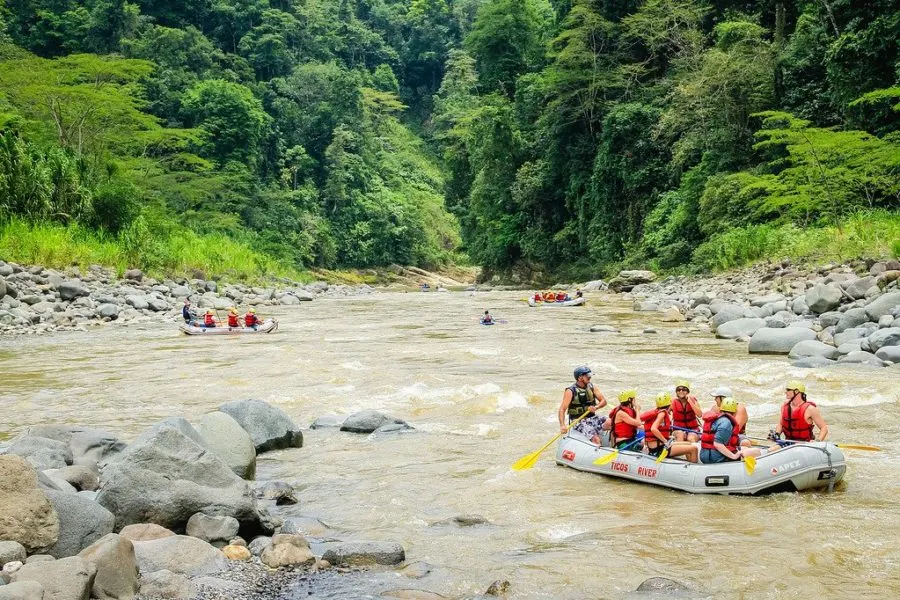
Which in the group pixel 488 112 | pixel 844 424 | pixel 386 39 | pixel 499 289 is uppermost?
pixel 386 39

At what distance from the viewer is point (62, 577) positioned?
12.4 ft

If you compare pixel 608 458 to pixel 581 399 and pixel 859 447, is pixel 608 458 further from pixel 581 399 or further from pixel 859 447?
pixel 859 447

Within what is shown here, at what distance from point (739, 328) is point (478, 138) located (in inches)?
1156

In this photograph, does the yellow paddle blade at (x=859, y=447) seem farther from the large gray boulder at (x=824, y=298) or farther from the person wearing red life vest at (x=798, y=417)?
the large gray boulder at (x=824, y=298)

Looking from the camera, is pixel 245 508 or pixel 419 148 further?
pixel 419 148

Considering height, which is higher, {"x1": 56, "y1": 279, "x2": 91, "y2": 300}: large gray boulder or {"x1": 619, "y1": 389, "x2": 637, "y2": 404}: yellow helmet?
{"x1": 619, "y1": 389, "x2": 637, "y2": 404}: yellow helmet

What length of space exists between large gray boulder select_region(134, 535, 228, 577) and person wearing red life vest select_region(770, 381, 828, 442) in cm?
478

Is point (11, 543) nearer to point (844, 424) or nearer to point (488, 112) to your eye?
point (844, 424)

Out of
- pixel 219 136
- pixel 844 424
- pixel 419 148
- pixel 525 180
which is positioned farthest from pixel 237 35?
pixel 844 424

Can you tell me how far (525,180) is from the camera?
39.8 metres

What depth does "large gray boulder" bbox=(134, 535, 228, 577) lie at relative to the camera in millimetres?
4469

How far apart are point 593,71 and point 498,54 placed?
10.6 meters

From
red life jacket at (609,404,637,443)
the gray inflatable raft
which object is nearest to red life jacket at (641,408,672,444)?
red life jacket at (609,404,637,443)

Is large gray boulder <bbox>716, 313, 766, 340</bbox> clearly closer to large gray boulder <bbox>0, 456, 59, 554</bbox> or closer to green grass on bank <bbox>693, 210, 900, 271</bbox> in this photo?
green grass on bank <bbox>693, 210, 900, 271</bbox>
